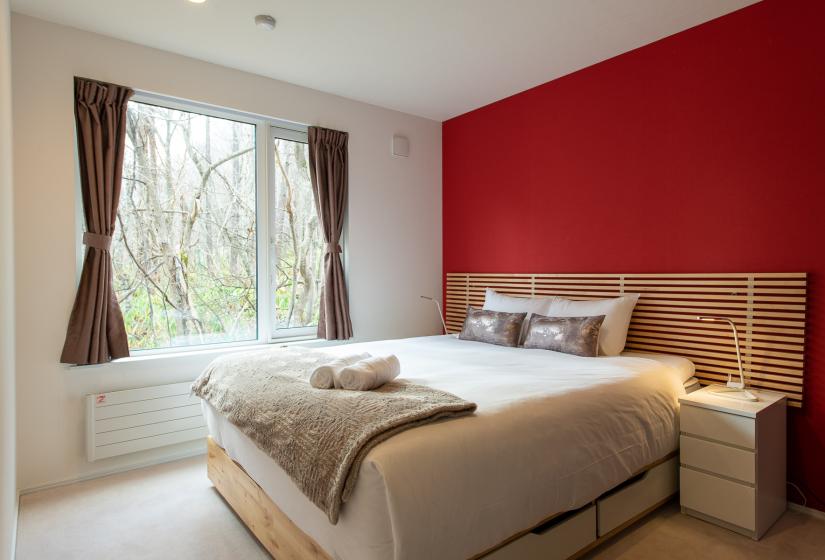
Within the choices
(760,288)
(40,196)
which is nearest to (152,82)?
(40,196)

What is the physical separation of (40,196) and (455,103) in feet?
10.3

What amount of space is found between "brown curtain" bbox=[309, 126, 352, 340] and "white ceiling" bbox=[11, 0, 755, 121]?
466 millimetres

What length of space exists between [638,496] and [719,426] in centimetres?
52

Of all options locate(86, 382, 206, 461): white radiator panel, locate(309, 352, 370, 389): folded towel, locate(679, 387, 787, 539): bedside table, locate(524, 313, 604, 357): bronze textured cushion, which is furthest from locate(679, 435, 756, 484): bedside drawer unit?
locate(86, 382, 206, 461): white radiator panel

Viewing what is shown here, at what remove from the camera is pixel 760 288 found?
2.62 meters

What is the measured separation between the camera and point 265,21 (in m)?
2.79

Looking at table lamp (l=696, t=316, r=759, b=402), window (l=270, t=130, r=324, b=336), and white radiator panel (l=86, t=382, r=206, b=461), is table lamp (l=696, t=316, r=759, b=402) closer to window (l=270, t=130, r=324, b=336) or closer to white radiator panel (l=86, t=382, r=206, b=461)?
window (l=270, t=130, r=324, b=336)

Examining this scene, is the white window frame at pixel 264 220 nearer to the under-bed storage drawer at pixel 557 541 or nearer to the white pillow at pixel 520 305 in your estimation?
the white pillow at pixel 520 305

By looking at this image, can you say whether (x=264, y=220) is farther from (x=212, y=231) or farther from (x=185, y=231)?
(x=185, y=231)

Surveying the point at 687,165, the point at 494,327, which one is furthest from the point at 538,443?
the point at 687,165

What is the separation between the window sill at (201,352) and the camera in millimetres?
3029

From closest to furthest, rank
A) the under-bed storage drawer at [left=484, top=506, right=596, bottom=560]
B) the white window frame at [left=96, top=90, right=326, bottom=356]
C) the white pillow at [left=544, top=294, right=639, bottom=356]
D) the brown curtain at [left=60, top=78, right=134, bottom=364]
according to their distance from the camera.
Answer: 1. the under-bed storage drawer at [left=484, top=506, right=596, bottom=560]
2. the brown curtain at [left=60, top=78, right=134, bottom=364]
3. the white pillow at [left=544, top=294, right=639, bottom=356]
4. the white window frame at [left=96, top=90, right=326, bottom=356]

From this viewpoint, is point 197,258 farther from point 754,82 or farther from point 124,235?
point 754,82

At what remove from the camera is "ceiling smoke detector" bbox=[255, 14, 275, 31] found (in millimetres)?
2770
